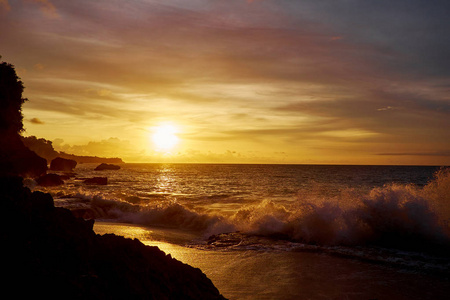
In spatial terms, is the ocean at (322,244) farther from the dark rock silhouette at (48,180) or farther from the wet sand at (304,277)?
the dark rock silhouette at (48,180)

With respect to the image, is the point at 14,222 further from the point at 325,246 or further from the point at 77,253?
the point at 325,246

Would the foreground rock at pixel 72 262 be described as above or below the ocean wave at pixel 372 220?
above

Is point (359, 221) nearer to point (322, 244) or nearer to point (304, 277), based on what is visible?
point (322, 244)

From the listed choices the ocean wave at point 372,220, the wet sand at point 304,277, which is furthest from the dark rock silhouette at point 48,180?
the wet sand at point 304,277

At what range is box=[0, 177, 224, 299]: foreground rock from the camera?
3.15 metres

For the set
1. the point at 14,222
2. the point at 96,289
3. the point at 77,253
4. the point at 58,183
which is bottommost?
the point at 58,183

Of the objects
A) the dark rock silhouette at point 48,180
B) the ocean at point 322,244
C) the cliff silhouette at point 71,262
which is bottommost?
the dark rock silhouette at point 48,180

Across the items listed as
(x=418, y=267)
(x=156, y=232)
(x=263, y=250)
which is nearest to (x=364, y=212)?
(x=418, y=267)

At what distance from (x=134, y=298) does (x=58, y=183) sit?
A: 43.1 m

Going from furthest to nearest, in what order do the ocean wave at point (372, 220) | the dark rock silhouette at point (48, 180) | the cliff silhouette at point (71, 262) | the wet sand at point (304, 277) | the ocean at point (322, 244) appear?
the dark rock silhouette at point (48, 180) → the ocean wave at point (372, 220) → the ocean at point (322, 244) → the wet sand at point (304, 277) → the cliff silhouette at point (71, 262)

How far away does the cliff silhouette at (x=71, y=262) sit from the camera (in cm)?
315

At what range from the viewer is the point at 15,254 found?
3.26 metres

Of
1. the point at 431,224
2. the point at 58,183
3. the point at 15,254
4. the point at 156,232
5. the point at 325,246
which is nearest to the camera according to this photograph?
the point at 15,254

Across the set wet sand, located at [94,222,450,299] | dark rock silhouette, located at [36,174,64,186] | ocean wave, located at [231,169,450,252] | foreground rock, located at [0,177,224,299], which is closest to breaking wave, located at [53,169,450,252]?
ocean wave, located at [231,169,450,252]
